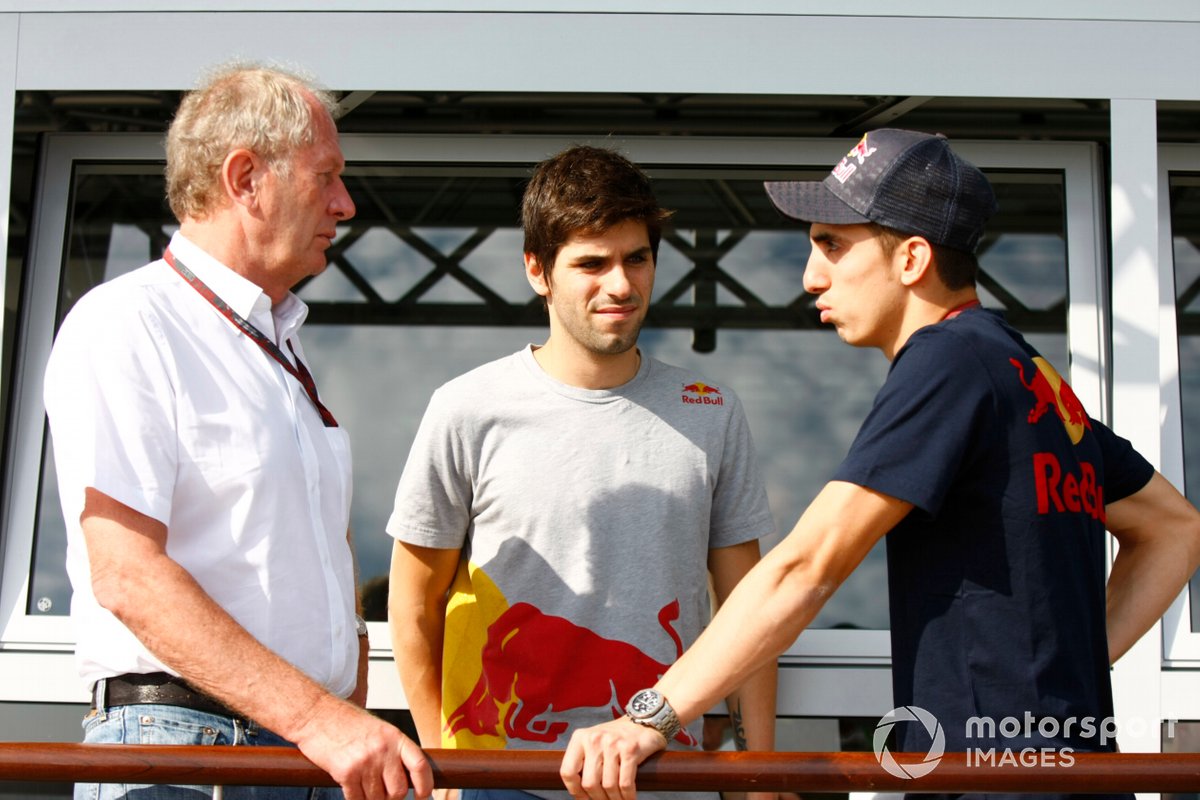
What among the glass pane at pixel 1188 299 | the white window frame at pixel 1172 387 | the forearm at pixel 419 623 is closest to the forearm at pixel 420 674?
the forearm at pixel 419 623

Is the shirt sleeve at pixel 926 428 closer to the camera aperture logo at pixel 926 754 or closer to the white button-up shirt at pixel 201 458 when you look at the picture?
the camera aperture logo at pixel 926 754

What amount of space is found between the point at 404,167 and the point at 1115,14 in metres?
1.84

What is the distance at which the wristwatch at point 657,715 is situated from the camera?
181cm

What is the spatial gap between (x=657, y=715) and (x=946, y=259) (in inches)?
33.3

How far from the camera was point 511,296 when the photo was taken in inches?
143

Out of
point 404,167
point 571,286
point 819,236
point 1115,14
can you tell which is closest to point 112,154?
point 404,167

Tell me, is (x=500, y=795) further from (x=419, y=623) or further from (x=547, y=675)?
(x=419, y=623)

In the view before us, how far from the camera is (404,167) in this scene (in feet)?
11.6

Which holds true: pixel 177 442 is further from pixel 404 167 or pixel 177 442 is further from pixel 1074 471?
pixel 404 167

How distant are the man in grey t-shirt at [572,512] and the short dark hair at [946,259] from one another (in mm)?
673

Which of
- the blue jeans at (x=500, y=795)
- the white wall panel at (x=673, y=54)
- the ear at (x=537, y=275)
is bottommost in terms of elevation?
the blue jeans at (x=500, y=795)

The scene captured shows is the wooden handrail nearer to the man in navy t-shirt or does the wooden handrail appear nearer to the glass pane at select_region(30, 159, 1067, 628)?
the man in navy t-shirt

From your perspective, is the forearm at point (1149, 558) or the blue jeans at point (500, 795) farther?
the blue jeans at point (500, 795)

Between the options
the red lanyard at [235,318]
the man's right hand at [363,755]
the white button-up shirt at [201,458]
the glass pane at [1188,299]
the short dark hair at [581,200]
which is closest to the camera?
the man's right hand at [363,755]
